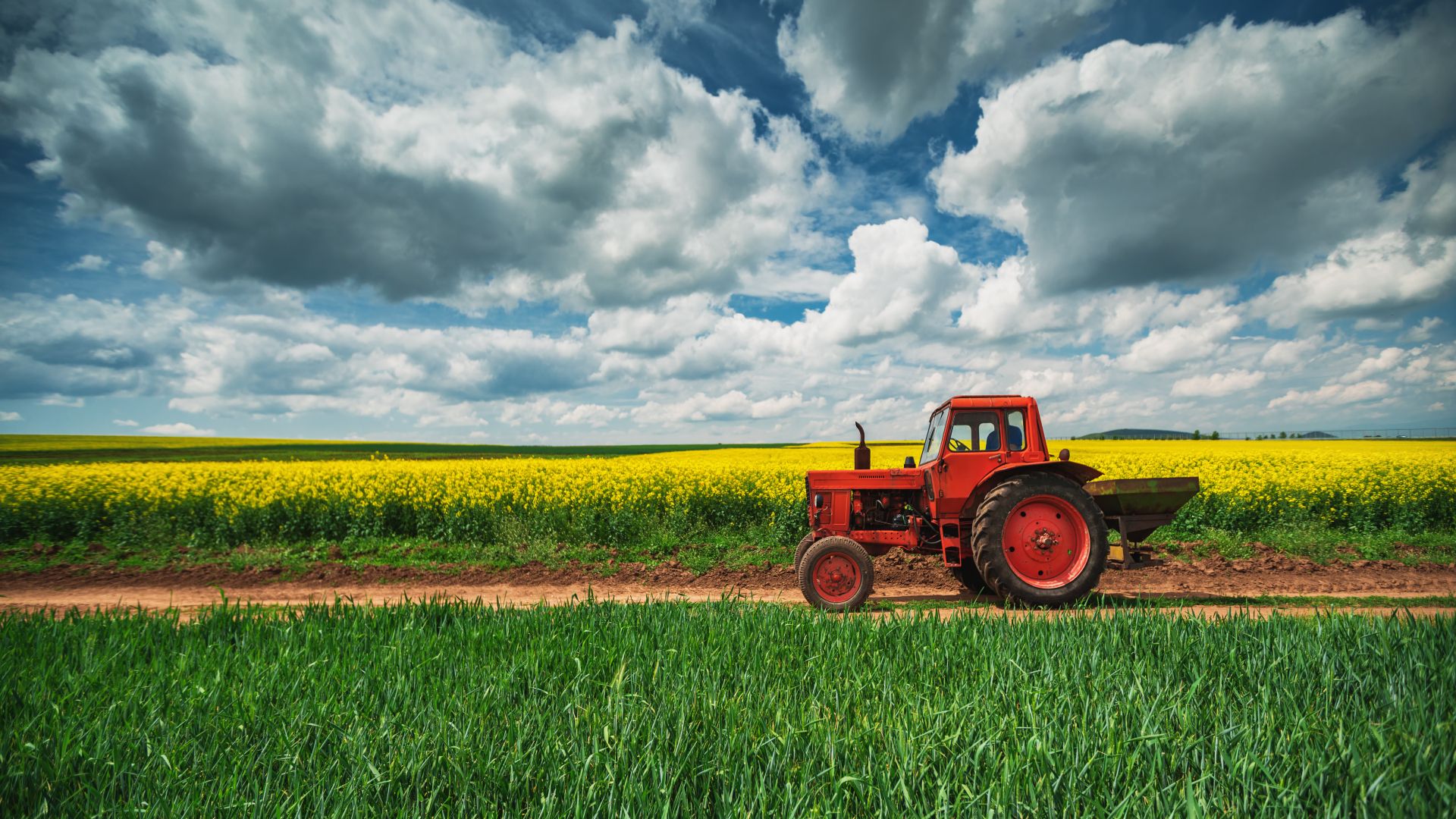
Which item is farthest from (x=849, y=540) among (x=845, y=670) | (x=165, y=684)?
(x=165, y=684)

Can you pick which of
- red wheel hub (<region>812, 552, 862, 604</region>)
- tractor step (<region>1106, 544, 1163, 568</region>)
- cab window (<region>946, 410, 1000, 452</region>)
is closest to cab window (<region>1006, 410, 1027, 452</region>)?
cab window (<region>946, 410, 1000, 452</region>)

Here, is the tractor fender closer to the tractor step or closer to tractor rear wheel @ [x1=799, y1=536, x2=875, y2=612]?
the tractor step

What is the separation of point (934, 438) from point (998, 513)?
4.54 ft

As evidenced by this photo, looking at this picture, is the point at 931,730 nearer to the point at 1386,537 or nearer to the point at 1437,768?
the point at 1437,768

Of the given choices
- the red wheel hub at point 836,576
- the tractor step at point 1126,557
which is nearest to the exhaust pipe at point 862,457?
the red wheel hub at point 836,576

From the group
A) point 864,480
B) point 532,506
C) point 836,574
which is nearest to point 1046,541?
point 864,480

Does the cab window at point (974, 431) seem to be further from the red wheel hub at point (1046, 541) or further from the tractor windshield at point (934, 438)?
the red wheel hub at point (1046, 541)

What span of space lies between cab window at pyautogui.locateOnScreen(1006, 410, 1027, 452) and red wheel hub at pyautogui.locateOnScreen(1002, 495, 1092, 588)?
2.16 feet

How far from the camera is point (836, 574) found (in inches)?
282

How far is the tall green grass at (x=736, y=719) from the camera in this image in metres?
2.12

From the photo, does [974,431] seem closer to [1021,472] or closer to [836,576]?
[1021,472]

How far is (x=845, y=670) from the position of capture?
3.49m

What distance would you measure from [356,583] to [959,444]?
343 inches

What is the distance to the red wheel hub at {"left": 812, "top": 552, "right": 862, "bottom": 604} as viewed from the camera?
280 inches
